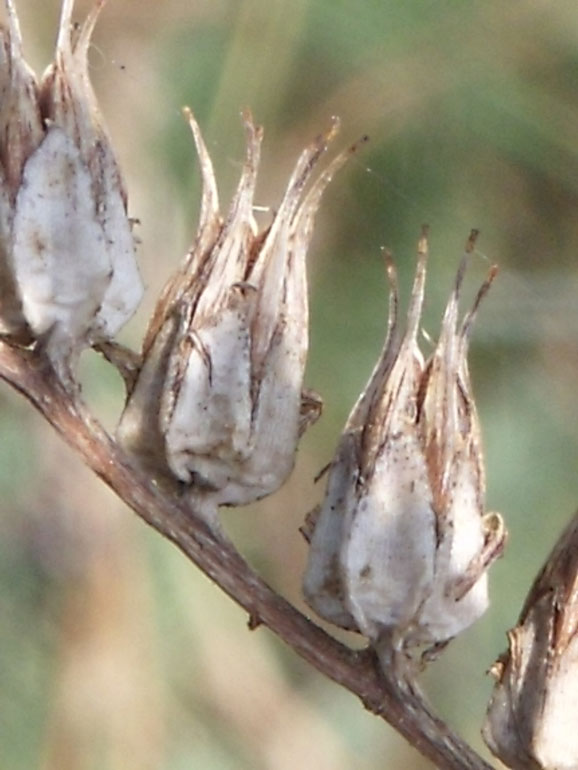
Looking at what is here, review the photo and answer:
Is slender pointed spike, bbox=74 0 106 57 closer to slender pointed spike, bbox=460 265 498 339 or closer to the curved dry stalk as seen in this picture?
the curved dry stalk

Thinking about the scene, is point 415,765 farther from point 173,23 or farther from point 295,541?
point 173,23

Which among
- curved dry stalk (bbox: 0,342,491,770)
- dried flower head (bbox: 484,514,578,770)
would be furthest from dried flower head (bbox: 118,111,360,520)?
dried flower head (bbox: 484,514,578,770)

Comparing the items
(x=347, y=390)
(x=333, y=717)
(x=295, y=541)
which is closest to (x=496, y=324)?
(x=347, y=390)

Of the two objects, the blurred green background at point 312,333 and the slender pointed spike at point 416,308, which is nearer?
the slender pointed spike at point 416,308

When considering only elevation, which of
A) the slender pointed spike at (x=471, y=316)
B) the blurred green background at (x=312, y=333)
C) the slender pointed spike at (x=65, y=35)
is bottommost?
the blurred green background at (x=312, y=333)

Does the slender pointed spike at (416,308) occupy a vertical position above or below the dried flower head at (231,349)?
above

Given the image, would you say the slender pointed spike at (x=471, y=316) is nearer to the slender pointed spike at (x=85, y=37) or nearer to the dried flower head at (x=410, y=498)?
the dried flower head at (x=410, y=498)

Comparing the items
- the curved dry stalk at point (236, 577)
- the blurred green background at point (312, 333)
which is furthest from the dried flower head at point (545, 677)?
the blurred green background at point (312, 333)
